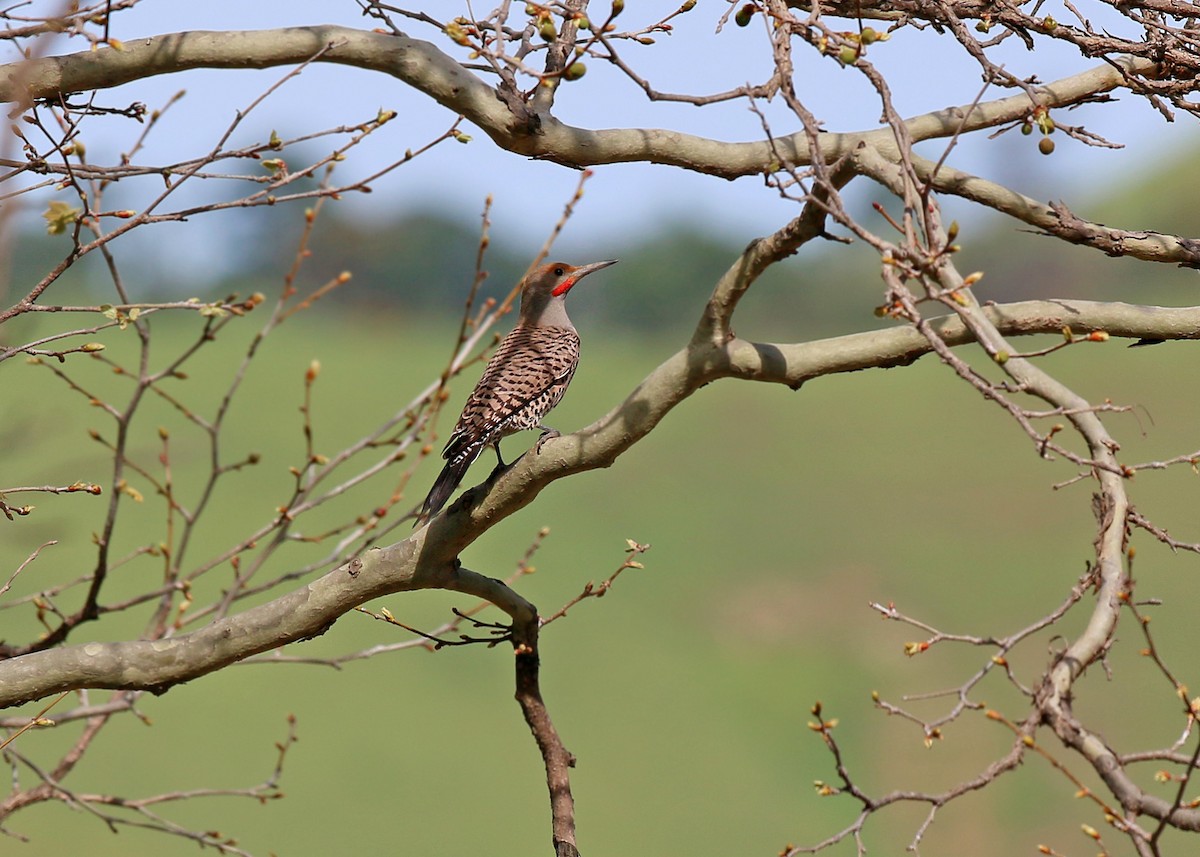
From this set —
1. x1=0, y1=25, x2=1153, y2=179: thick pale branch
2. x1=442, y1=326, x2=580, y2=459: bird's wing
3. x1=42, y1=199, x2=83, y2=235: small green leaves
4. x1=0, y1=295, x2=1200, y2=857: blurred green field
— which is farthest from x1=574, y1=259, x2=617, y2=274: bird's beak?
x1=0, y1=295, x2=1200, y2=857: blurred green field

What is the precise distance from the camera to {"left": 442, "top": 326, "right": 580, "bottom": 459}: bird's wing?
16.1ft

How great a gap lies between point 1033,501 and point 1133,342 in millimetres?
38986

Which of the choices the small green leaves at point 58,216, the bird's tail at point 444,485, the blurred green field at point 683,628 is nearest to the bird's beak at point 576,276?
the bird's tail at point 444,485

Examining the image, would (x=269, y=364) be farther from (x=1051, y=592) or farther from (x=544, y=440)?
(x=544, y=440)

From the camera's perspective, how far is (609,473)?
44719mm

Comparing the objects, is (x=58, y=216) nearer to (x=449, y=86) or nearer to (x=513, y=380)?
(x=449, y=86)

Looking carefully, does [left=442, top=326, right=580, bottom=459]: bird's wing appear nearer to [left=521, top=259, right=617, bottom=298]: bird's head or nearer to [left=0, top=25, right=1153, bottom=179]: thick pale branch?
[left=521, top=259, right=617, bottom=298]: bird's head

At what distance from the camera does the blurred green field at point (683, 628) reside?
27.4 m

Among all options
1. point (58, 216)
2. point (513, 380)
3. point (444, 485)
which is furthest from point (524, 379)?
point (58, 216)

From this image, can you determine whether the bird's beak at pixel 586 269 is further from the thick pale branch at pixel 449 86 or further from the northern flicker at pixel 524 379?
the thick pale branch at pixel 449 86

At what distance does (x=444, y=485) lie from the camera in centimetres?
445

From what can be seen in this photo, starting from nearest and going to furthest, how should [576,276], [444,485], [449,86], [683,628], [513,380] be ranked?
[449,86] → [444,485] → [513,380] → [576,276] → [683,628]

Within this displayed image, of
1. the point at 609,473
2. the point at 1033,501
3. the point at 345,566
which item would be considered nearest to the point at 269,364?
the point at 609,473

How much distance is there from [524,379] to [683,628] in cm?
3507
